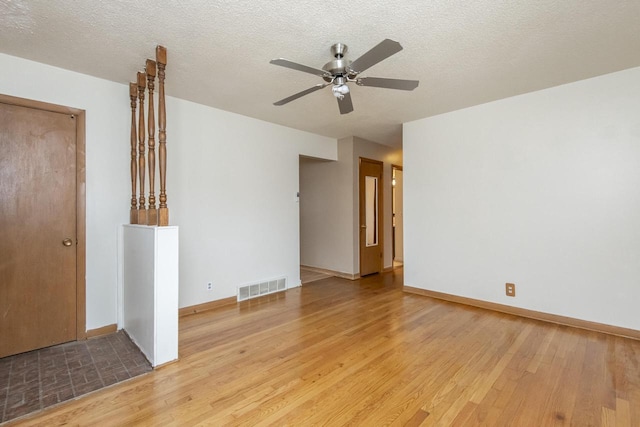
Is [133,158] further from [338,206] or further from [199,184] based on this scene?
[338,206]

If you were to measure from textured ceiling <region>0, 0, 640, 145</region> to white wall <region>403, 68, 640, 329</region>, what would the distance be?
15.5 inches

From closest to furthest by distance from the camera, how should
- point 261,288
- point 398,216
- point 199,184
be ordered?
point 199,184 < point 261,288 < point 398,216

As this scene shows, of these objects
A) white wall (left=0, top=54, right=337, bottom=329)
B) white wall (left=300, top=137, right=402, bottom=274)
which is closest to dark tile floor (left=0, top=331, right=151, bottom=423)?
white wall (left=0, top=54, right=337, bottom=329)

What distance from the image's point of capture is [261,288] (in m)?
4.38

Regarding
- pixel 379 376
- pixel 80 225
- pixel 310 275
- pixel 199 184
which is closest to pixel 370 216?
pixel 310 275

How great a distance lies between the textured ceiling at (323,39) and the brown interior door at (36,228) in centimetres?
64

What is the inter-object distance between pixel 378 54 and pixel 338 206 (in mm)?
3802

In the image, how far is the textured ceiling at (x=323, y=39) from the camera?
6.49 ft

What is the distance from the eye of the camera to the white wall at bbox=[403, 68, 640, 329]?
292 centimetres

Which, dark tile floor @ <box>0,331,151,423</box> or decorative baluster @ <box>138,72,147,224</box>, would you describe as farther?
decorative baluster @ <box>138,72,147,224</box>

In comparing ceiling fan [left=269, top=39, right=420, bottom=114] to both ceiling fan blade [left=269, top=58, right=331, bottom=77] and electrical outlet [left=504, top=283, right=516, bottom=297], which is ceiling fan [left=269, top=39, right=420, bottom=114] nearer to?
ceiling fan blade [left=269, top=58, right=331, bottom=77]

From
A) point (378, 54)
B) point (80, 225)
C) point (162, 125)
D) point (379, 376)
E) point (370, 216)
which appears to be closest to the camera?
point (378, 54)

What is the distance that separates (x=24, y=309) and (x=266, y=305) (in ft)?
7.67

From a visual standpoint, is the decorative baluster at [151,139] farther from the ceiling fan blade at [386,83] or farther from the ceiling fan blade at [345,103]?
the ceiling fan blade at [386,83]
